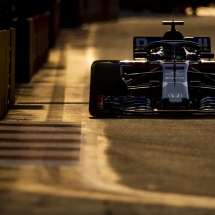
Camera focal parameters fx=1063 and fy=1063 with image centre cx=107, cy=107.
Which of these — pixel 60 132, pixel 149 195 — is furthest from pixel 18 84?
pixel 149 195

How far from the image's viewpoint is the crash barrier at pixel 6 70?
51.7ft

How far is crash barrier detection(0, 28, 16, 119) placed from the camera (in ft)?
51.7

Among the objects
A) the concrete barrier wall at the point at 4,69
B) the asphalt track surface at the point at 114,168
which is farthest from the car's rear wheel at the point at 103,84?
the concrete barrier wall at the point at 4,69

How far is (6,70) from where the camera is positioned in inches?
647

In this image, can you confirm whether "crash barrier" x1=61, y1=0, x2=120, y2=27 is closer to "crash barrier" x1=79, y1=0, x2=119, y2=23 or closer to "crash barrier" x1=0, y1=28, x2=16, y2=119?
"crash barrier" x1=79, y1=0, x2=119, y2=23

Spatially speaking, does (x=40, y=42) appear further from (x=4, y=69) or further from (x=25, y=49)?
(x=4, y=69)

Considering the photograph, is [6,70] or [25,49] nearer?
[6,70]

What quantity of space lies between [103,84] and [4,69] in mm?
1610

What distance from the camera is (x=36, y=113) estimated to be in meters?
16.7

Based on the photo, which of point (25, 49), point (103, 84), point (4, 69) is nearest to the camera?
point (103, 84)

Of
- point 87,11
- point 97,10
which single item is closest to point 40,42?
point 87,11

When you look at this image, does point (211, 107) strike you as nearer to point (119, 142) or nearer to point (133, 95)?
point (133, 95)

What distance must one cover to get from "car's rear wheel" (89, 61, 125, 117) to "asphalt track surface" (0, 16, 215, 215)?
21cm

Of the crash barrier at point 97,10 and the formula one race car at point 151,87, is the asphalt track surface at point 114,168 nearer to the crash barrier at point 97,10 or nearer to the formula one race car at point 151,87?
the formula one race car at point 151,87
